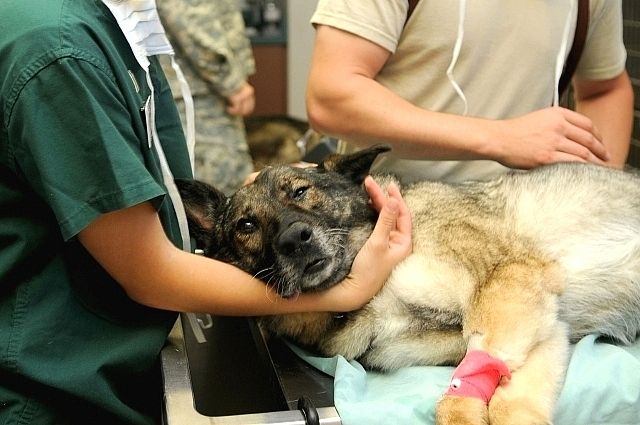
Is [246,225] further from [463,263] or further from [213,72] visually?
[213,72]

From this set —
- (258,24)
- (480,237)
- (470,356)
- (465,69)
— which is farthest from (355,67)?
(258,24)

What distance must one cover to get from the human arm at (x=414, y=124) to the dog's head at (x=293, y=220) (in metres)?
0.11

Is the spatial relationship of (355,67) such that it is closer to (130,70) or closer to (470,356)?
(130,70)

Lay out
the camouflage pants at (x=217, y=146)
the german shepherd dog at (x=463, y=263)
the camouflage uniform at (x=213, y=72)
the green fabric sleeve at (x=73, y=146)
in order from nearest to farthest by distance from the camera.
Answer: the green fabric sleeve at (x=73, y=146) → the german shepherd dog at (x=463, y=263) → the camouflage uniform at (x=213, y=72) → the camouflage pants at (x=217, y=146)

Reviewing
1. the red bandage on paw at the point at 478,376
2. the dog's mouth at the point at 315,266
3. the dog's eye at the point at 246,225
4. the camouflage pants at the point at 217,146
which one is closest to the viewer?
the red bandage on paw at the point at 478,376

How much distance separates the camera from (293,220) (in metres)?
1.46

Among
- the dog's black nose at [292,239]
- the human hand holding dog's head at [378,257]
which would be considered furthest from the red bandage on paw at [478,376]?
the dog's black nose at [292,239]

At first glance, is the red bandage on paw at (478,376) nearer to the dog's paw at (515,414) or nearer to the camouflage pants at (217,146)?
the dog's paw at (515,414)

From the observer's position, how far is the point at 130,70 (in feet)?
4.09

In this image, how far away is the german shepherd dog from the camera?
1.24 metres

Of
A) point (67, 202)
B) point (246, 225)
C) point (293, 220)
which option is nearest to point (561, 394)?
point (293, 220)

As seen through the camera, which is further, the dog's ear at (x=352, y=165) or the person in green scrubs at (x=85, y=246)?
the dog's ear at (x=352, y=165)

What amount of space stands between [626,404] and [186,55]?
2.31 meters

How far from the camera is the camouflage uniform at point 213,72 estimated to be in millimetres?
2895
